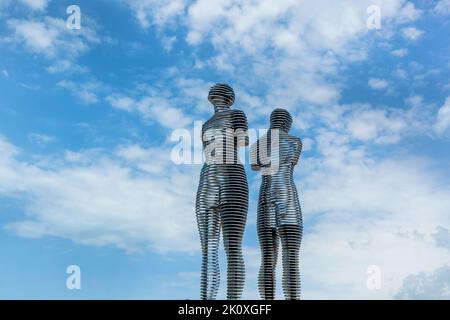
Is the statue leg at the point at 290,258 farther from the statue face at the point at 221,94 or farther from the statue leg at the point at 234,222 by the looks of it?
the statue face at the point at 221,94

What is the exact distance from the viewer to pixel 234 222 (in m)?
17.2

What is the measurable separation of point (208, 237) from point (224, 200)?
3.83 ft

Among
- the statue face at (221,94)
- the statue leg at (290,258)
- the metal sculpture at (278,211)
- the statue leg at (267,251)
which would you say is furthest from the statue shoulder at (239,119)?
the statue leg at (290,258)

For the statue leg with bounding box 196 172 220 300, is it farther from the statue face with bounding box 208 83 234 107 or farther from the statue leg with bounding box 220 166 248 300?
the statue face with bounding box 208 83 234 107

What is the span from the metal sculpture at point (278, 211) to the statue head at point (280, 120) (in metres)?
0.09

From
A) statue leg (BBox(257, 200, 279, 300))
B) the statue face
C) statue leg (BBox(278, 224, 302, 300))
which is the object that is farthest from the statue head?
statue leg (BBox(278, 224, 302, 300))

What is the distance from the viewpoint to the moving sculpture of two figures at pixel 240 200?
17109mm

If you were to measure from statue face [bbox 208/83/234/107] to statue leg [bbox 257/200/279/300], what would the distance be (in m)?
3.29

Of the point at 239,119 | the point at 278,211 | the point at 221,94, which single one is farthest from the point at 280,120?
the point at 278,211

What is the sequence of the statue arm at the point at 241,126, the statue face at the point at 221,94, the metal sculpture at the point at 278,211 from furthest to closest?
the statue face at the point at 221,94, the metal sculpture at the point at 278,211, the statue arm at the point at 241,126

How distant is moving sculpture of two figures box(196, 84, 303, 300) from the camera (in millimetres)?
17109
